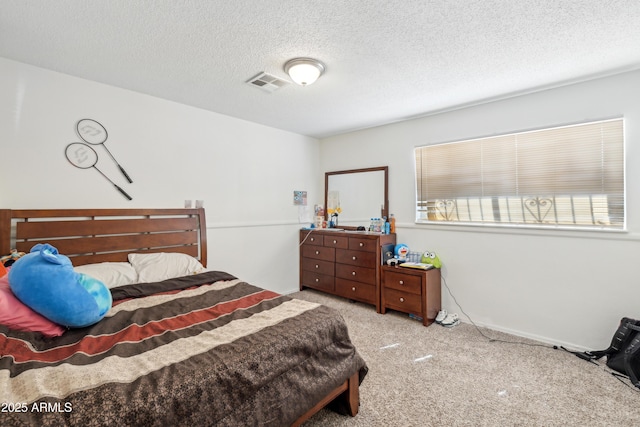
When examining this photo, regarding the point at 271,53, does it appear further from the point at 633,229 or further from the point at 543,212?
the point at 633,229

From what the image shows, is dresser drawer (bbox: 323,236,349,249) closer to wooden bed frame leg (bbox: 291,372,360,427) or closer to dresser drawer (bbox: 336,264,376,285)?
dresser drawer (bbox: 336,264,376,285)

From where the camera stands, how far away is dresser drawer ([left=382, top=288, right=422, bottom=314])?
309cm

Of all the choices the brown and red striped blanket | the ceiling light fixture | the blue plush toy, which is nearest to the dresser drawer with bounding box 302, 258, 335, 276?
the brown and red striped blanket

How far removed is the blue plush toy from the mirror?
10.2 feet

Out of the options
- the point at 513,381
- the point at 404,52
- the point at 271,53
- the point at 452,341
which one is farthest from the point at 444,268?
the point at 271,53

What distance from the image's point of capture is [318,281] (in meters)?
4.12

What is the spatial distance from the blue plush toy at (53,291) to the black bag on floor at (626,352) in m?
3.44

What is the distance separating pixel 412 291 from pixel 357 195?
1.55 metres

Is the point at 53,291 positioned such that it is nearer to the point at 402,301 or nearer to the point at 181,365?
the point at 181,365

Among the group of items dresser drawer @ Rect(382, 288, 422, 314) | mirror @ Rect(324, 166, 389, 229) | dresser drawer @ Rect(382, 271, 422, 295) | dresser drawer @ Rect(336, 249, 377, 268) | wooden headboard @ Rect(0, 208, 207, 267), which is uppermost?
mirror @ Rect(324, 166, 389, 229)

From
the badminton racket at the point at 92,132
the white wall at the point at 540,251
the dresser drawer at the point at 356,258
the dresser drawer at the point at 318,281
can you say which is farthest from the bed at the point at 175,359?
the white wall at the point at 540,251

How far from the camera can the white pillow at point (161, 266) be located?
2467 millimetres

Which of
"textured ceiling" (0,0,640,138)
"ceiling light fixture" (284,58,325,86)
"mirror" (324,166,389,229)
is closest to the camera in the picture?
"textured ceiling" (0,0,640,138)

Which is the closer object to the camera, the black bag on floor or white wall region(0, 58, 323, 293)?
the black bag on floor
